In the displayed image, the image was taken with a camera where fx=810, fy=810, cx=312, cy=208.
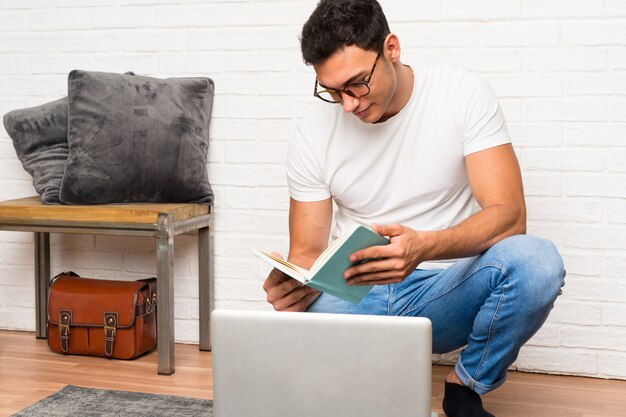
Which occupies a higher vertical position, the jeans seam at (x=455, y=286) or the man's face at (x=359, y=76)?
the man's face at (x=359, y=76)

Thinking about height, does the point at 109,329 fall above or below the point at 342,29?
below

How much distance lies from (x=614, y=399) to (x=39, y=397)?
1618mm

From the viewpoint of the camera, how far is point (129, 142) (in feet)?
8.50

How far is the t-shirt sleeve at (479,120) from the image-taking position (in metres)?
1.90

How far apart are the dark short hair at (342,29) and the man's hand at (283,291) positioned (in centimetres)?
46

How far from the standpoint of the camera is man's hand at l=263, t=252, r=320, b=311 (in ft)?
5.59

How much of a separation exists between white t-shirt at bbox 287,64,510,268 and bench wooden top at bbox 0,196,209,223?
1.96 ft

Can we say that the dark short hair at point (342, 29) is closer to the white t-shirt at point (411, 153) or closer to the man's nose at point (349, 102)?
the man's nose at point (349, 102)

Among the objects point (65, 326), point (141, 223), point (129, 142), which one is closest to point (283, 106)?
point (129, 142)

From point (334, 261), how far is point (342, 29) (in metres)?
0.58

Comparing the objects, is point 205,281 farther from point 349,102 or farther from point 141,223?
point 349,102

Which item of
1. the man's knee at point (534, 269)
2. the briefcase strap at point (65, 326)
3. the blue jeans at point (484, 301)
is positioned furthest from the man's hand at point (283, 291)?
the briefcase strap at point (65, 326)

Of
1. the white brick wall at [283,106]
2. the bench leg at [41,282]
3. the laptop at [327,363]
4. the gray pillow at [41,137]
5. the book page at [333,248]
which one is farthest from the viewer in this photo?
the bench leg at [41,282]

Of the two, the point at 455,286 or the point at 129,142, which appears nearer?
the point at 455,286
